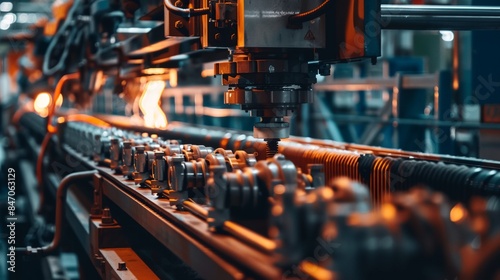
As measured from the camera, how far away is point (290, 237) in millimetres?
884

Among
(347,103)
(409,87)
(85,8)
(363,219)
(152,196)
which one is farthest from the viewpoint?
(347,103)

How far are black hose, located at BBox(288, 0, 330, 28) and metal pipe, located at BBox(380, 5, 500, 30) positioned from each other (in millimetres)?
140

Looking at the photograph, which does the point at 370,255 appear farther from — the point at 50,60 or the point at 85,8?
the point at 50,60

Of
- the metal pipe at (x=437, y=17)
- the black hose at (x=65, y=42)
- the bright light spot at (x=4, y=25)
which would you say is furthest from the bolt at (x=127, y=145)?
the bright light spot at (x=4, y=25)

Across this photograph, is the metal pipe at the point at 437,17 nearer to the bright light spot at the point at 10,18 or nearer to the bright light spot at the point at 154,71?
Result: the bright light spot at the point at 154,71

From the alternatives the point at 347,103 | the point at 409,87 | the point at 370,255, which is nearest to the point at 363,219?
the point at 370,255

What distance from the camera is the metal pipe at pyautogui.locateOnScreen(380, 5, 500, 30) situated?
1693mm

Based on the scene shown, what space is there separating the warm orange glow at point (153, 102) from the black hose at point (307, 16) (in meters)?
2.23

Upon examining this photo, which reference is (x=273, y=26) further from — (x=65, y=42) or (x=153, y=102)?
(x=65, y=42)

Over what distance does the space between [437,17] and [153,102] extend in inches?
92.6

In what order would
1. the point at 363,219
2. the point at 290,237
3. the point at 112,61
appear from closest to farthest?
the point at 363,219 → the point at 290,237 → the point at 112,61

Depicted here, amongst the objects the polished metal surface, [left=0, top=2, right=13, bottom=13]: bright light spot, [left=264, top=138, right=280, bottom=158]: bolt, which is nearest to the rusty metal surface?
[left=264, top=138, right=280, bottom=158]: bolt

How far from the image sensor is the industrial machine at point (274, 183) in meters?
0.80

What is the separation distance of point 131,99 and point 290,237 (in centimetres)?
350
